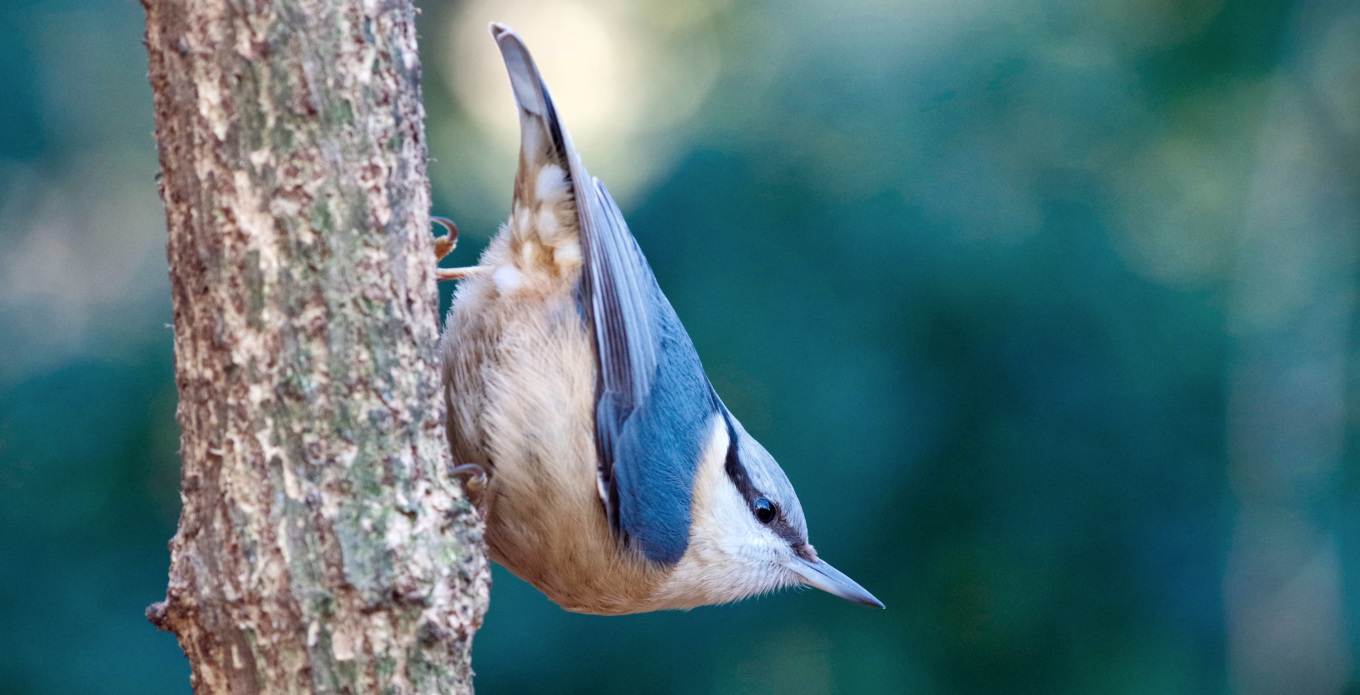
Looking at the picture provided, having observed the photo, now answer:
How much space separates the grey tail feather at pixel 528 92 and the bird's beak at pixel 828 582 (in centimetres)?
86

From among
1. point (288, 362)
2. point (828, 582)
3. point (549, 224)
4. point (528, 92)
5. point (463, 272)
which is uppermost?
point (528, 92)

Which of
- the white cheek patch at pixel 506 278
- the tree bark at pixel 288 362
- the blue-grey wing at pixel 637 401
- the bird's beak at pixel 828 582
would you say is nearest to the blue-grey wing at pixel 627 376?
the blue-grey wing at pixel 637 401

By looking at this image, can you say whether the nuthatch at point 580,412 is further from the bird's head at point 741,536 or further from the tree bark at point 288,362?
the tree bark at point 288,362

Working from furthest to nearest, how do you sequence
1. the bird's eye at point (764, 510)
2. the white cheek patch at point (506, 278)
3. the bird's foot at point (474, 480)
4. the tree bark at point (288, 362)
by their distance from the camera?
the bird's eye at point (764, 510) → the white cheek patch at point (506, 278) → the bird's foot at point (474, 480) → the tree bark at point (288, 362)

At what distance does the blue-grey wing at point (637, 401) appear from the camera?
155 cm

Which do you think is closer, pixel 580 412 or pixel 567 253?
pixel 580 412

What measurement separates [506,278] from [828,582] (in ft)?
2.71

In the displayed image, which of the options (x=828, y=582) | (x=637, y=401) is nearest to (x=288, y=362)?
(x=637, y=401)

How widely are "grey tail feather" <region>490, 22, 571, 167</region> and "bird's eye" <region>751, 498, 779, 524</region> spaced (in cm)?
70

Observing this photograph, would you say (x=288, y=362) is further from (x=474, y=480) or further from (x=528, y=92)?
(x=528, y=92)

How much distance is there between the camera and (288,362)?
3.36 feet

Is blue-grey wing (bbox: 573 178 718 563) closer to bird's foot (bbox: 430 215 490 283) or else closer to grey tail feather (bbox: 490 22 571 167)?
grey tail feather (bbox: 490 22 571 167)

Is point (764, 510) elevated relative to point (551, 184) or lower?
lower

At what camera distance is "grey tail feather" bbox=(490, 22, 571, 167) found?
60.8 inches
